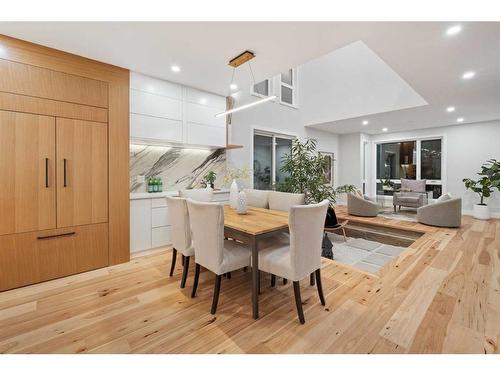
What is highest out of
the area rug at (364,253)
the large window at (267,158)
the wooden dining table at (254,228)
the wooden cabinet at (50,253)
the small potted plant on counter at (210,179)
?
the large window at (267,158)

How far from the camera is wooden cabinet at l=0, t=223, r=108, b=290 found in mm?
2383

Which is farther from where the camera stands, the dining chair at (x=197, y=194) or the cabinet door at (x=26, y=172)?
the dining chair at (x=197, y=194)

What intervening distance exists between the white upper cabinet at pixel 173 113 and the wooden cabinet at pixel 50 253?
1399 millimetres

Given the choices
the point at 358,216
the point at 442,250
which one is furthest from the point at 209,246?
the point at 358,216

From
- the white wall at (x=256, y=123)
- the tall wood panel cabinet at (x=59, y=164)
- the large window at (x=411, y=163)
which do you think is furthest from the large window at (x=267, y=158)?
the large window at (x=411, y=163)

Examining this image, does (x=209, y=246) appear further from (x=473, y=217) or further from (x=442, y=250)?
(x=473, y=217)

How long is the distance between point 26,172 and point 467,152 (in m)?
9.22

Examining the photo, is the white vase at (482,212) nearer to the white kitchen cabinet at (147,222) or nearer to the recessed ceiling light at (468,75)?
the recessed ceiling light at (468,75)

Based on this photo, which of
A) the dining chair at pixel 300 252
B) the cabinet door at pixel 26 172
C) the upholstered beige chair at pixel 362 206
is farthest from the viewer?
the upholstered beige chair at pixel 362 206

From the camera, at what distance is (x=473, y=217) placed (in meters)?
5.86

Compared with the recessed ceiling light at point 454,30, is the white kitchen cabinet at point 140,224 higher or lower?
lower

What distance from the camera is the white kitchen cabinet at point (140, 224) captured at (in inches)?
126

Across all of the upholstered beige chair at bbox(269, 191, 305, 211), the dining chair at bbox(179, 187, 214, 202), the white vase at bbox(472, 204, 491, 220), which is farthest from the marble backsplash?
the white vase at bbox(472, 204, 491, 220)

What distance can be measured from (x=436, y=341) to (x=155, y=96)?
395cm
